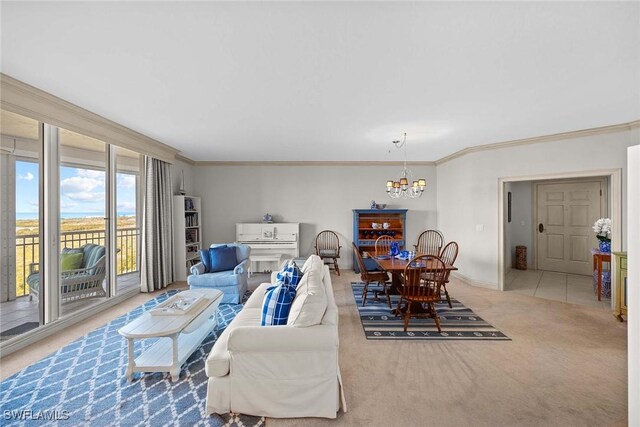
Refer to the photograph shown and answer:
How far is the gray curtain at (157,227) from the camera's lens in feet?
15.1

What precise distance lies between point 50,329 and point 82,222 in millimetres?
1355

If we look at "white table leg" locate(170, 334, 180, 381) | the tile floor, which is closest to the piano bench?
"white table leg" locate(170, 334, 180, 381)

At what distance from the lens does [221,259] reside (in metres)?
4.30

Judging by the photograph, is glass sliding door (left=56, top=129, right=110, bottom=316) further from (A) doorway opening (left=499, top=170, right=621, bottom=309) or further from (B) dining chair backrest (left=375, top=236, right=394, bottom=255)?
(A) doorway opening (left=499, top=170, right=621, bottom=309)

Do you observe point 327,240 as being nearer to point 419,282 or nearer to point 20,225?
point 419,282

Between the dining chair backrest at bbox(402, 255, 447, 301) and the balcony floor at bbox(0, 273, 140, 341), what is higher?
the dining chair backrest at bbox(402, 255, 447, 301)

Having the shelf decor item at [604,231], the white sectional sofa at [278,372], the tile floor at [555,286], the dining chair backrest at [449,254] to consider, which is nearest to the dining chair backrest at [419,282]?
the dining chair backrest at [449,254]

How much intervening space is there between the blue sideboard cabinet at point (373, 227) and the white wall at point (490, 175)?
966 millimetres

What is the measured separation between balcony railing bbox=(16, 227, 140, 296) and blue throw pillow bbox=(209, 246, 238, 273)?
1495mm

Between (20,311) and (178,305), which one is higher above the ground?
(178,305)

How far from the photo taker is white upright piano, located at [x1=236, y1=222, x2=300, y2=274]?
19.5 ft

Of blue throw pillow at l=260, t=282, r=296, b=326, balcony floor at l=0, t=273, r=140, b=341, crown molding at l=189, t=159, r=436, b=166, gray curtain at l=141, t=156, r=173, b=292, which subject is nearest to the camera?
blue throw pillow at l=260, t=282, r=296, b=326

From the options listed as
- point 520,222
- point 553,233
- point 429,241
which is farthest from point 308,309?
point 553,233

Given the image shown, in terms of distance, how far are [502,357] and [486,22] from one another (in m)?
2.85
